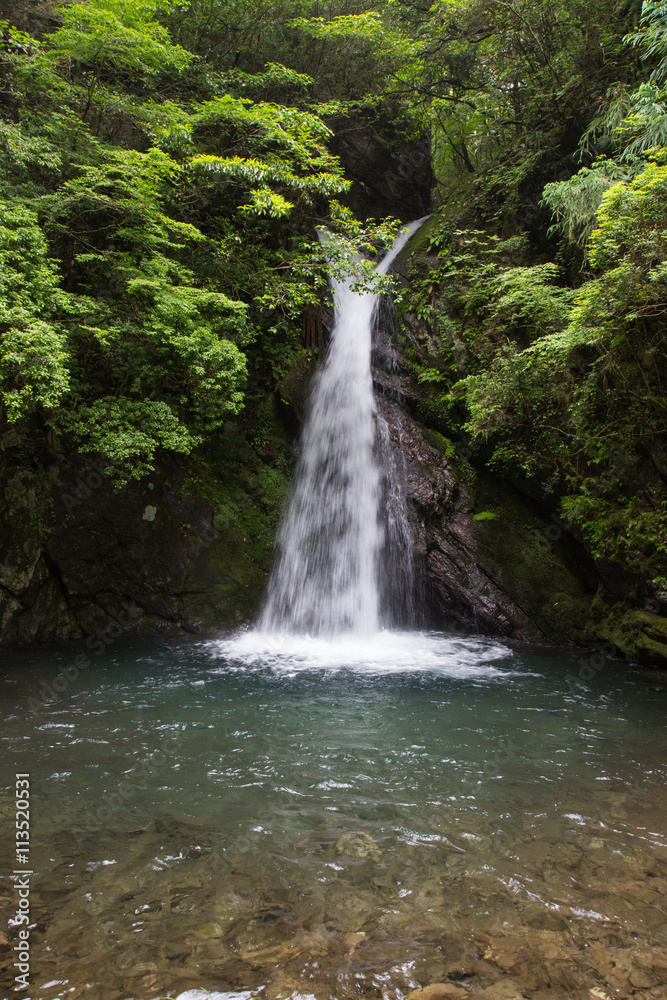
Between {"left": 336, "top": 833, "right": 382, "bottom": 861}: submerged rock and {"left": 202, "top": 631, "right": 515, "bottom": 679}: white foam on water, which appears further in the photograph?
{"left": 202, "top": 631, "right": 515, "bottom": 679}: white foam on water

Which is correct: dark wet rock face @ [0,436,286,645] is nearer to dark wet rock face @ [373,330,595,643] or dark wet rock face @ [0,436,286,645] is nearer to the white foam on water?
the white foam on water

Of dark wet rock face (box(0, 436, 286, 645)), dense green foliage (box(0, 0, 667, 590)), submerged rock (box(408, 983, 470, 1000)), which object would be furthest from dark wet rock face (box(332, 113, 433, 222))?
submerged rock (box(408, 983, 470, 1000))

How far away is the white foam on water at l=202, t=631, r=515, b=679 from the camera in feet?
24.1

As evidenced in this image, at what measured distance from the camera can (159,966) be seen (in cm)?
239

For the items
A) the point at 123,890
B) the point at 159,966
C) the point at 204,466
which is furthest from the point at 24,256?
the point at 159,966

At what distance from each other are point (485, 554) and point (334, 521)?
112 inches

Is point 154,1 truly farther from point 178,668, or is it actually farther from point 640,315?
point 178,668

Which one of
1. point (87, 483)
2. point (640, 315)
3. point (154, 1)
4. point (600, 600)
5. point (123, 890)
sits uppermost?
point (154, 1)

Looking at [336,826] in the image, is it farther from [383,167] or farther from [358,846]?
[383,167]

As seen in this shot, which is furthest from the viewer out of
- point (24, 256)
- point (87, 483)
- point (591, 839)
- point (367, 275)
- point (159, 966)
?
point (367, 275)

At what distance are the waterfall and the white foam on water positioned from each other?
0.45 meters

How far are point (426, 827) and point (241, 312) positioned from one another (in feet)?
24.5

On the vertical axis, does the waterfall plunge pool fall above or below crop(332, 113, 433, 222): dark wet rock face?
below

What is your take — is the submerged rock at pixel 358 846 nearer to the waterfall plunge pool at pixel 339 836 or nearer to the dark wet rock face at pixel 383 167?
the waterfall plunge pool at pixel 339 836
